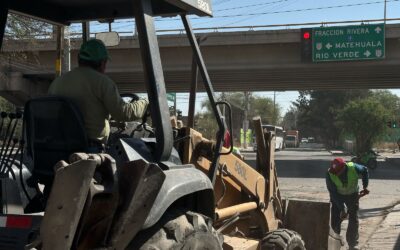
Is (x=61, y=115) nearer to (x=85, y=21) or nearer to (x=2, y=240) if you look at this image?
(x=2, y=240)

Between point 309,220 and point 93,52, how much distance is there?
4.05 meters

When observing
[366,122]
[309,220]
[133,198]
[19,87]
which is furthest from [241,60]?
[133,198]

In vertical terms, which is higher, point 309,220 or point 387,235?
point 309,220

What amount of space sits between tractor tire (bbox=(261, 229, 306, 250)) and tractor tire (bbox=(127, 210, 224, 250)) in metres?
1.87

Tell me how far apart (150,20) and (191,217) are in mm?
1205

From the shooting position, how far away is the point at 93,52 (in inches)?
140

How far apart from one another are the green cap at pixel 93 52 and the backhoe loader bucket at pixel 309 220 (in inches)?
150

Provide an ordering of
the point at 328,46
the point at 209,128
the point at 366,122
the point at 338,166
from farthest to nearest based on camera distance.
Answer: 1. the point at 366,122
2. the point at 209,128
3. the point at 328,46
4. the point at 338,166

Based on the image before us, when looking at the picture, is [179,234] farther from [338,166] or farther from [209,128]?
[209,128]

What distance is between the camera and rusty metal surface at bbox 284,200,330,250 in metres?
6.61

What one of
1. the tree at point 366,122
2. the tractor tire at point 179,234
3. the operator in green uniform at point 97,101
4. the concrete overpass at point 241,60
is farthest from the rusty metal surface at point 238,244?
the tree at point 366,122

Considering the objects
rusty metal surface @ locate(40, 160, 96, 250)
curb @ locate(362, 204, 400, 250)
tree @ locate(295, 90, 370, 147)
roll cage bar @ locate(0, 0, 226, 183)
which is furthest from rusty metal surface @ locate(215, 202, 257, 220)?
tree @ locate(295, 90, 370, 147)

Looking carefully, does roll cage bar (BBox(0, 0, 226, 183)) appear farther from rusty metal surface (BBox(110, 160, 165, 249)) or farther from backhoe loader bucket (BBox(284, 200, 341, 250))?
backhoe loader bucket (BBox(284, 200, 341, 250))

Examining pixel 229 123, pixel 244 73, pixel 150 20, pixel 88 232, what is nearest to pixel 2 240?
pixel 88 232
